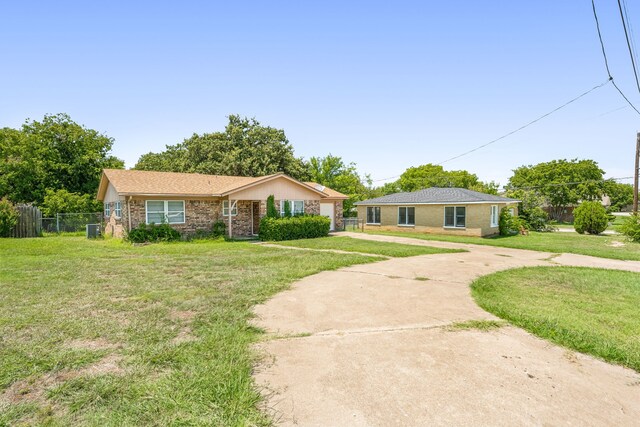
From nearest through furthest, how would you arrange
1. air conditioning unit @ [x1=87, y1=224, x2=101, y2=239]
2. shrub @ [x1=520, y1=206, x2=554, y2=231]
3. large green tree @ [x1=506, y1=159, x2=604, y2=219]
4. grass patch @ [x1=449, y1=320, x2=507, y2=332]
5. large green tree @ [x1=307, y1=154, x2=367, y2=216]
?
1. grass patch @ [x1=449, y1=320, x2=507, y2=332]
2. air conditioning unit @ [x1=87, y1=224, x2=101, y2=239]
3. shrub @ [x1=520, y1=206, x2=554, y2=231]
4. large green tree @ [x1=307, y1=154, x2=367, y2=216]
5. large green tree @ [x1=506, y1=159, x2=604, y2=219]

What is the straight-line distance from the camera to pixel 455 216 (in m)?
20.9

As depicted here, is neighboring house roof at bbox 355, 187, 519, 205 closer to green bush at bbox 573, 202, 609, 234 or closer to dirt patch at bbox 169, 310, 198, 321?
green bush at bbox 573, 202, 609, 234

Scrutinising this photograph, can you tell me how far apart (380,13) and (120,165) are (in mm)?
27527

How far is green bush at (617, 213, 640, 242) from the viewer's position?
1689 centimetres

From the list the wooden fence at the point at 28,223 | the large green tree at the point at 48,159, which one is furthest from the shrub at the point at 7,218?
the large green tree at the point at 48,159

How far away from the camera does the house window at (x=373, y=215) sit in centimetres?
2506

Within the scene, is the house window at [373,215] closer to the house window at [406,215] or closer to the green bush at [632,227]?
the house window at [406,215]

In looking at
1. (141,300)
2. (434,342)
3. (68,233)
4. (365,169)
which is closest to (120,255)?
(141,300)

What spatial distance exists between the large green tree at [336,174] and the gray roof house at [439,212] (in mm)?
14083

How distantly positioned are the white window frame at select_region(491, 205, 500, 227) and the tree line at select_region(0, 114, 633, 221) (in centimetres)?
522

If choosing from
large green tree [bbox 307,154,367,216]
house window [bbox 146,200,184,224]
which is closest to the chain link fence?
house window [bbox 146,200,184,224]

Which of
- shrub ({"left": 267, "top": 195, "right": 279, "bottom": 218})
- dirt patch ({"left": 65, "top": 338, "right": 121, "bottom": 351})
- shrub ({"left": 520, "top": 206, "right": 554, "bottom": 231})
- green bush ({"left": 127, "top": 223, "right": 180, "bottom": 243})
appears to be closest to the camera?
dirt patch ({"left": 65, "top": 338, "right": 121, "bottom": 351})

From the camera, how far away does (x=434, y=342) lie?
12.8 feet

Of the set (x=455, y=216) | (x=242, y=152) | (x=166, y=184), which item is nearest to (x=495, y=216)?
(x=455, y=216)
